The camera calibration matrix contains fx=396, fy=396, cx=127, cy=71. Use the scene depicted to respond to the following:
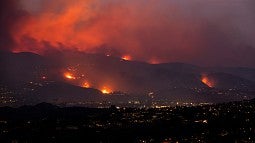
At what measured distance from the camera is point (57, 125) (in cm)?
12169

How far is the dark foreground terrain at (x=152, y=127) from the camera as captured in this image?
94.0 meters

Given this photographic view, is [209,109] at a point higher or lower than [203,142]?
higher

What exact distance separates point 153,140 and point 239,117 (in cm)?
3086

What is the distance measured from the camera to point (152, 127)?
357 feet

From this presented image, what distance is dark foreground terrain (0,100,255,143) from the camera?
94000 millimetres

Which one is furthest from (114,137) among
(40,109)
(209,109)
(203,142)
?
(40,109)

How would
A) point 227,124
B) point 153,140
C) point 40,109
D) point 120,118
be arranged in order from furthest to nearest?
point 40,109
point 120,118
point 227,124
point 153,140

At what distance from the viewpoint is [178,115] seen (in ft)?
417

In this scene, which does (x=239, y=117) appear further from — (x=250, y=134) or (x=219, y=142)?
(x=219, y=142)

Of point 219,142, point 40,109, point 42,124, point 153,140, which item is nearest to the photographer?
point 219,142

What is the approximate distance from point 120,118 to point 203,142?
5074 centimetres

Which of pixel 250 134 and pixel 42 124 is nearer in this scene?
pixel 250 134

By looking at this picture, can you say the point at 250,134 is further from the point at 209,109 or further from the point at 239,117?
the point at 209,109

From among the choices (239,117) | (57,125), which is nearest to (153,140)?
(239,117)
